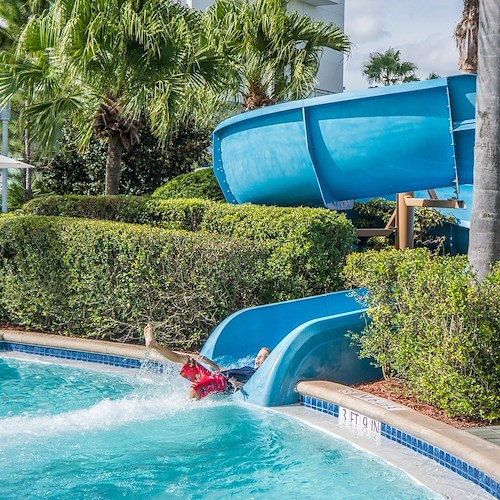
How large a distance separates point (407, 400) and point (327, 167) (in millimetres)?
5260

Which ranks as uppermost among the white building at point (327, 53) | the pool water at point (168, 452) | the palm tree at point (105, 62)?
the white building at point (327, 53)

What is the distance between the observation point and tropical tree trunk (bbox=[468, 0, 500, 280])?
7102 mm

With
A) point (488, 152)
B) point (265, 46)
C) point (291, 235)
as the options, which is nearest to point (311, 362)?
point (488, 152)

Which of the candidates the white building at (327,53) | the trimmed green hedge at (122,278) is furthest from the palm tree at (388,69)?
the trimmed green hedge at (122,278)

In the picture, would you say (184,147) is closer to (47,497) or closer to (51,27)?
(51,27)

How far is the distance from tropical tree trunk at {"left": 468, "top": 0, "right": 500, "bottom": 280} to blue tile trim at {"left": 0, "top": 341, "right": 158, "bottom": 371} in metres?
3.81

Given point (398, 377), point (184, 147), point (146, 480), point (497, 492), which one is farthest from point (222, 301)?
point (184, 147)

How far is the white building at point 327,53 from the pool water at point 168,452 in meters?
26.2

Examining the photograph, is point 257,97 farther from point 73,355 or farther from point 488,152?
point 488,152

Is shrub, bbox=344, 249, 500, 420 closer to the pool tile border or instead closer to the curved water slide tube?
the curved water slide tube

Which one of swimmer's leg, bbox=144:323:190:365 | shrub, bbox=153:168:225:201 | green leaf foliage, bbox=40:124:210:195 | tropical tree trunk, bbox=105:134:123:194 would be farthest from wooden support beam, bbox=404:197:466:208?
green leaf foliage, bbox=40:124:210:195

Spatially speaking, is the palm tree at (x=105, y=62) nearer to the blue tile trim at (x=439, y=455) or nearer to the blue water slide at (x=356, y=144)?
the blue water slide at (x=356, y=144)

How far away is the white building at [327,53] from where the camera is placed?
33.9 metres

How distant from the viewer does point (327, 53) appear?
113 ft
